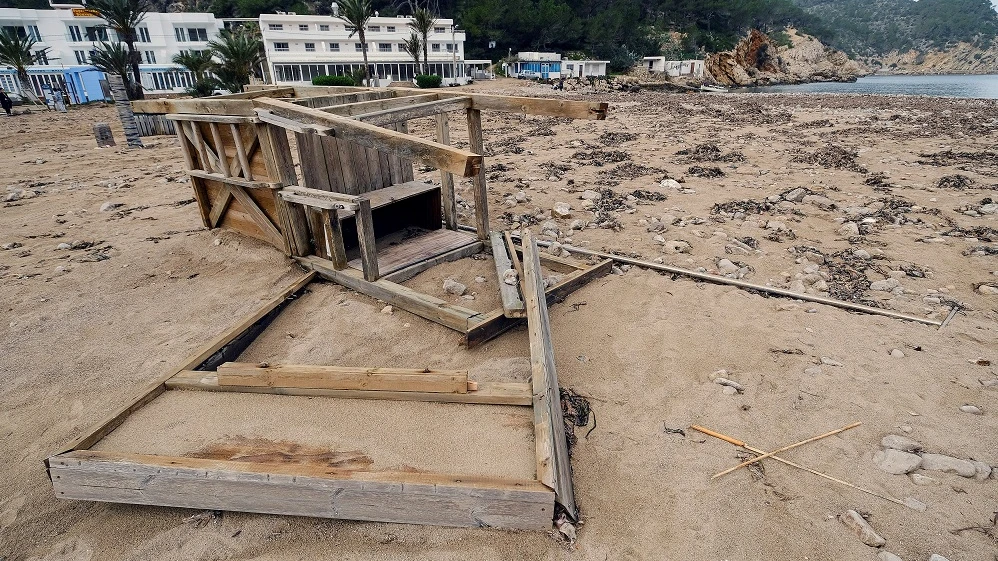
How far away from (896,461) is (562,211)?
5610 millimetres

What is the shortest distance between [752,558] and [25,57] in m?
49.2

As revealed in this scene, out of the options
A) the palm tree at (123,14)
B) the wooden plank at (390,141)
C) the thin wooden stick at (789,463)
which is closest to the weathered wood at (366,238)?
the wooden plank at (390,141)

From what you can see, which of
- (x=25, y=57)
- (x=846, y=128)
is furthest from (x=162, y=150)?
(x=25, y=57)

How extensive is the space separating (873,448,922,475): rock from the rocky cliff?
3022 inches

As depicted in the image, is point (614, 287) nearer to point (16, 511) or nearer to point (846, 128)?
point (16, 511)

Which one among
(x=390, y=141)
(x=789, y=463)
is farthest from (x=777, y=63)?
(x=789, y=463)

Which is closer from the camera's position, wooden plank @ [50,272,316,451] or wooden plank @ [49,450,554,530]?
wooden plank @ [49,450,554,530]

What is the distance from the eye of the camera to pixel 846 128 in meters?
15.2

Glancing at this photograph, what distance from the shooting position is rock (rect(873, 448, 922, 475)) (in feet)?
9.59

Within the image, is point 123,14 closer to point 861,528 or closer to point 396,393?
point 396,393

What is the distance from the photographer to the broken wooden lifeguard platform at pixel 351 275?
2.53 meters

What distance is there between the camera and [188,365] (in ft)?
12.3

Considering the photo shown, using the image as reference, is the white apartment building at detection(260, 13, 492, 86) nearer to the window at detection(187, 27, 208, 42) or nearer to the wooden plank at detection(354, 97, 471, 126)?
the window at detection(187, 27, 208, 42)

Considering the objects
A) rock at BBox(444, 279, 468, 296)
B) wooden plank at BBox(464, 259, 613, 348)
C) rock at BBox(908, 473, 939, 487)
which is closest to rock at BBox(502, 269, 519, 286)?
wooden plank at BBox(464, 259, 613, 348)
